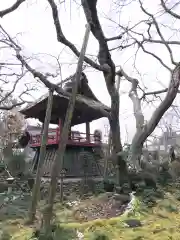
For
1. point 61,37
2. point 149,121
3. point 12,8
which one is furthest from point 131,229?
point 12,8

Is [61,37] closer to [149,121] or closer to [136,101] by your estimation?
[149,121]

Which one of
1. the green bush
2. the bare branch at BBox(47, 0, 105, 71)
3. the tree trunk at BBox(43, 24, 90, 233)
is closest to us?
the green bush

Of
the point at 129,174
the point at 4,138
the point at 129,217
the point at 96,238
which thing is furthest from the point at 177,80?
the point at 4,138

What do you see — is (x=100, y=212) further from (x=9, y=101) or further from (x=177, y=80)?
(x=9, y=101)

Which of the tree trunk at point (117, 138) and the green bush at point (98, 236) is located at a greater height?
the tree trunk at point (117, 138)

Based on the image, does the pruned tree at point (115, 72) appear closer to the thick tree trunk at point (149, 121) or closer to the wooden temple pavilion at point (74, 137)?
the thick tree trunk at point (149, 121)

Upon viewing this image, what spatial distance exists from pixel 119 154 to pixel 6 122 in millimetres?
19016

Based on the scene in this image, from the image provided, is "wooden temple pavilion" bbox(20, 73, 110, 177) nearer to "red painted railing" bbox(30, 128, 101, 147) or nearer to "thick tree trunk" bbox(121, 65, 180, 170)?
"red painted railing" bbox(30, 128, 101, 147)

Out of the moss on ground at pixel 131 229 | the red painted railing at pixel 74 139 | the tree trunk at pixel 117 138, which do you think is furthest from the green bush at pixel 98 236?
the red painted railing at pixel 74 139

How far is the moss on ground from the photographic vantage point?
5496 mm

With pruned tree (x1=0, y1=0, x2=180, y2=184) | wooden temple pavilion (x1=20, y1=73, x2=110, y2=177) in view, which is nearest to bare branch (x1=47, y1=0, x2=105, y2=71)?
pruned tree (x1=0, y1=0, x2=180, y2=184)

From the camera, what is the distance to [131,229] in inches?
240

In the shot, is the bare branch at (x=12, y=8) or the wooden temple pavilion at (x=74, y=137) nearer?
the bare branch at (x=12, y=8)

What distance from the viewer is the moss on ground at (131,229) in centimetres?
550
